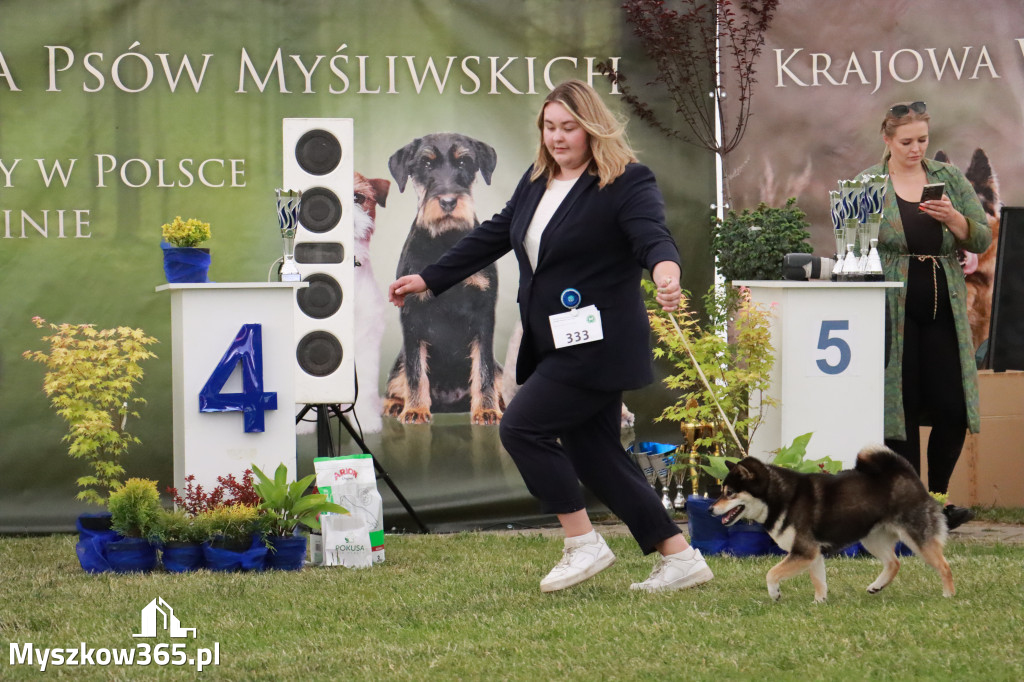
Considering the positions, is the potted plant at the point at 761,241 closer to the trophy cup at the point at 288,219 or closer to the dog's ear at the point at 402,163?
the dog's ear at the point at 402,163

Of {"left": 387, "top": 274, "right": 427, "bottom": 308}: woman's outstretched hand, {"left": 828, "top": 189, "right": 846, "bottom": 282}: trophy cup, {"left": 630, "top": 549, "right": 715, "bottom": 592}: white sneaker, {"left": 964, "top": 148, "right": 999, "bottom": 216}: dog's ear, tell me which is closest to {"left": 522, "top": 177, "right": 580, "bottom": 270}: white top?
{"left": 387, "top": 274, "right": 427, "bottom": 308}: woman's outstretched hand

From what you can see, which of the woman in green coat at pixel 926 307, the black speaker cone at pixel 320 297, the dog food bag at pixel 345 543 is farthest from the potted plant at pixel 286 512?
the woman in green coat at pixel 926 307

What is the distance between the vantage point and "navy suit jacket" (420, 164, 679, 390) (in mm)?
3984

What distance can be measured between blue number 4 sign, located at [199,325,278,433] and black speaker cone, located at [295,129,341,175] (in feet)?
2.98

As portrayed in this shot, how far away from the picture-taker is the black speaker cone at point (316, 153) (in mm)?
5922

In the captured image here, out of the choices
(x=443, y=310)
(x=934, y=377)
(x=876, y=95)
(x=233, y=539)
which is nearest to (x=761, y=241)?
(x=934, y=377)

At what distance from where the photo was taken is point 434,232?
6.82m

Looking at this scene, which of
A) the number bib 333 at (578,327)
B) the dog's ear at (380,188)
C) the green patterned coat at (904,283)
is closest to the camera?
the number bib 333 at (578,327)

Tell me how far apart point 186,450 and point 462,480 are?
1906mm

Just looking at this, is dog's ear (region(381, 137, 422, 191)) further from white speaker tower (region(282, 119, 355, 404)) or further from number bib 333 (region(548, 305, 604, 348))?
number bib 333 (region(548, 305, 604, 348))

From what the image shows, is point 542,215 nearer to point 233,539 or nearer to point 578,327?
point 578,327

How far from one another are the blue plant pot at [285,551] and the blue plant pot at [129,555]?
19.9 inches

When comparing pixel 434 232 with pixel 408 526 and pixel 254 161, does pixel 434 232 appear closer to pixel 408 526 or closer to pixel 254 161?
pixel 254 161

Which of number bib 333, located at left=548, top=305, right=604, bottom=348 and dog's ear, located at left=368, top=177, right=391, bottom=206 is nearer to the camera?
number bib 333, located at left=548, top=305, right=604, bottom=348
